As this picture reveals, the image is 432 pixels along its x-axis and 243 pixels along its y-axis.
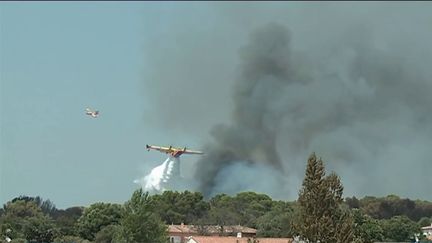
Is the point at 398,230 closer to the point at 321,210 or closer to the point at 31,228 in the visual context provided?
the point at 31,228

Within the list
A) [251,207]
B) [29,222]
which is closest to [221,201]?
[251,207]

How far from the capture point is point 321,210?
25.6 meters

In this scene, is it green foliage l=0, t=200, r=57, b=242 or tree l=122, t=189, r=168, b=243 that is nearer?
tree l=122, t=189, r=168, b=243

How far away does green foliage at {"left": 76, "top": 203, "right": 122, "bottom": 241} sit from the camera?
76938mm

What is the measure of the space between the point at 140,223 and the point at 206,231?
1306 inches

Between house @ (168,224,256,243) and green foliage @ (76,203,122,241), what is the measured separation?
6.06 meters

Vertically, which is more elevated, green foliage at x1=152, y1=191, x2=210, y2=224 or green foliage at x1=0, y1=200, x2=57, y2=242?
green foliage at x1=152, y1=191, x2=210, y2=224

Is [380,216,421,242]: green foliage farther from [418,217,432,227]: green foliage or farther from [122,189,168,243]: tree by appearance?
[122,189,168,243]: tree

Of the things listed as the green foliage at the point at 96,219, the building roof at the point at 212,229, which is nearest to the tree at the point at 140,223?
the green foliage at the point at 96,219

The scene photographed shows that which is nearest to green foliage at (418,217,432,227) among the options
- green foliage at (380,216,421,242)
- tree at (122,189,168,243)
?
green foliage at (380,216,421,242)

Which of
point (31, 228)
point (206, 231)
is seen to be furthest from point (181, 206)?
point (31, 228)

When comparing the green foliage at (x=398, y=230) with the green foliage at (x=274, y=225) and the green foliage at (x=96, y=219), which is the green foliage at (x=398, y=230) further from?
the green foliage at (x=96, y=219)

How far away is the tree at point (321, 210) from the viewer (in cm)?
2512

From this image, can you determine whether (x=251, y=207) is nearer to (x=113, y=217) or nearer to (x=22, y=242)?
(x=113, y=217)
